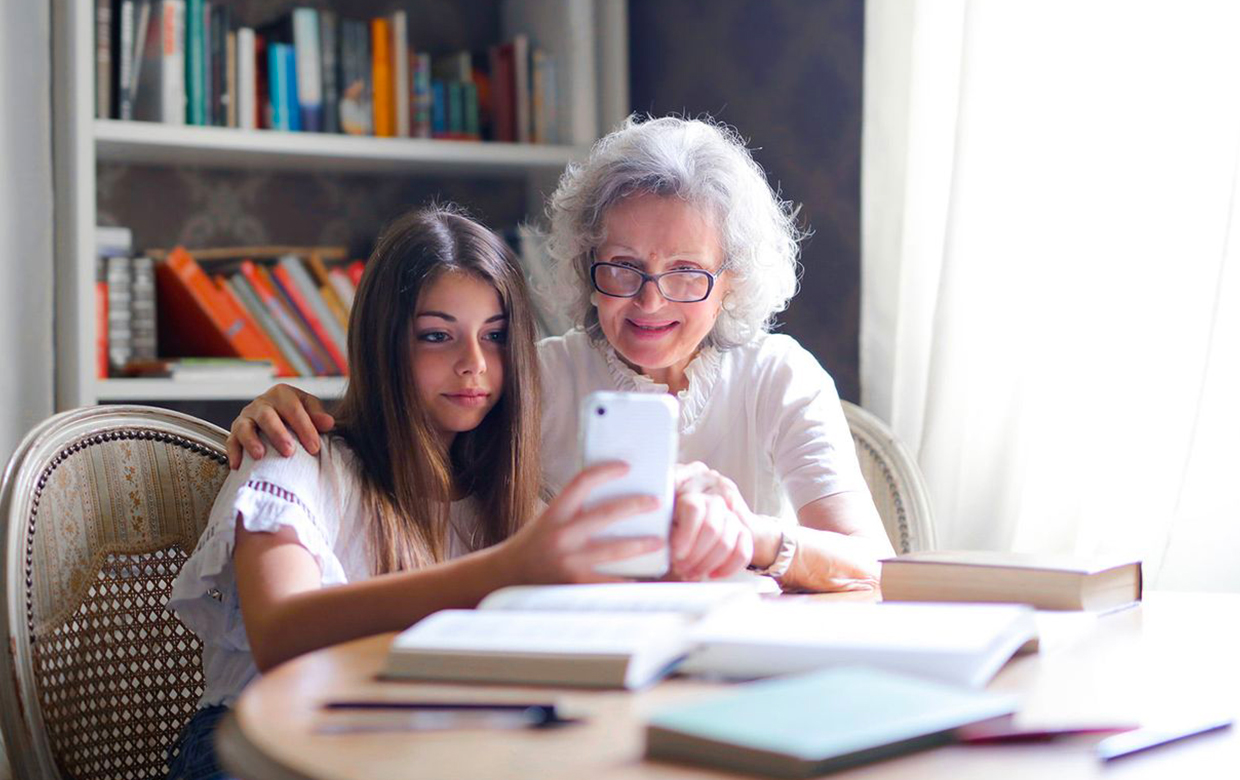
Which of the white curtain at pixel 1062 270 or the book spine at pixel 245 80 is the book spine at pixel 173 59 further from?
the white curtain at pixel 1062 270

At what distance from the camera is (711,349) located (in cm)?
178

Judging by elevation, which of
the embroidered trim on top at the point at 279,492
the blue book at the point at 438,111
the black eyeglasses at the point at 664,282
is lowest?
the embroidered trim on top at the point at 279,492

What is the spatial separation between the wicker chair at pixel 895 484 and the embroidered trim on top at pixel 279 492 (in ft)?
3.03

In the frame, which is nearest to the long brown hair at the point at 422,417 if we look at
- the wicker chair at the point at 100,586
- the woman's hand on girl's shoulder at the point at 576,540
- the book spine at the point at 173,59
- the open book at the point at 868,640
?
the wicker chair at the point at 100,586

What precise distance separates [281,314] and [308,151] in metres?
0.35

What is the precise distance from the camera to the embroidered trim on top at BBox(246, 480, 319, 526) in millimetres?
1238

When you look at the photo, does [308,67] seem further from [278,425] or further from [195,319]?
[278,425]

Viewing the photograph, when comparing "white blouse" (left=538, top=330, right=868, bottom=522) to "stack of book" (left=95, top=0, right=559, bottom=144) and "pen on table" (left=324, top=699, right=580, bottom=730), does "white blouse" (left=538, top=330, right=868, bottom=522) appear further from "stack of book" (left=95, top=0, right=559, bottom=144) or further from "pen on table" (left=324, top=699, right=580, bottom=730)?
"stack of book" (left=95, top=0, right=559, bottom=144)

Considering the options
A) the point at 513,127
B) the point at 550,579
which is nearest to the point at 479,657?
the point at 550,579

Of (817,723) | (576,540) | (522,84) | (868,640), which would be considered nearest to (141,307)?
(522,84)

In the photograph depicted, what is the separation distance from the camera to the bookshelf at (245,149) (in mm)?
2404

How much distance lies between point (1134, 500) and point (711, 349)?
64 centimetres

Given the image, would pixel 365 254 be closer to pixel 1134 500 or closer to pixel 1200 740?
→ pixel 1134 500

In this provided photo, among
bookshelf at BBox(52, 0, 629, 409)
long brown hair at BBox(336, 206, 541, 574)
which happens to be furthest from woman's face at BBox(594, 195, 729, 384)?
bookshelf at BBox(52, 0, 629, 409)
